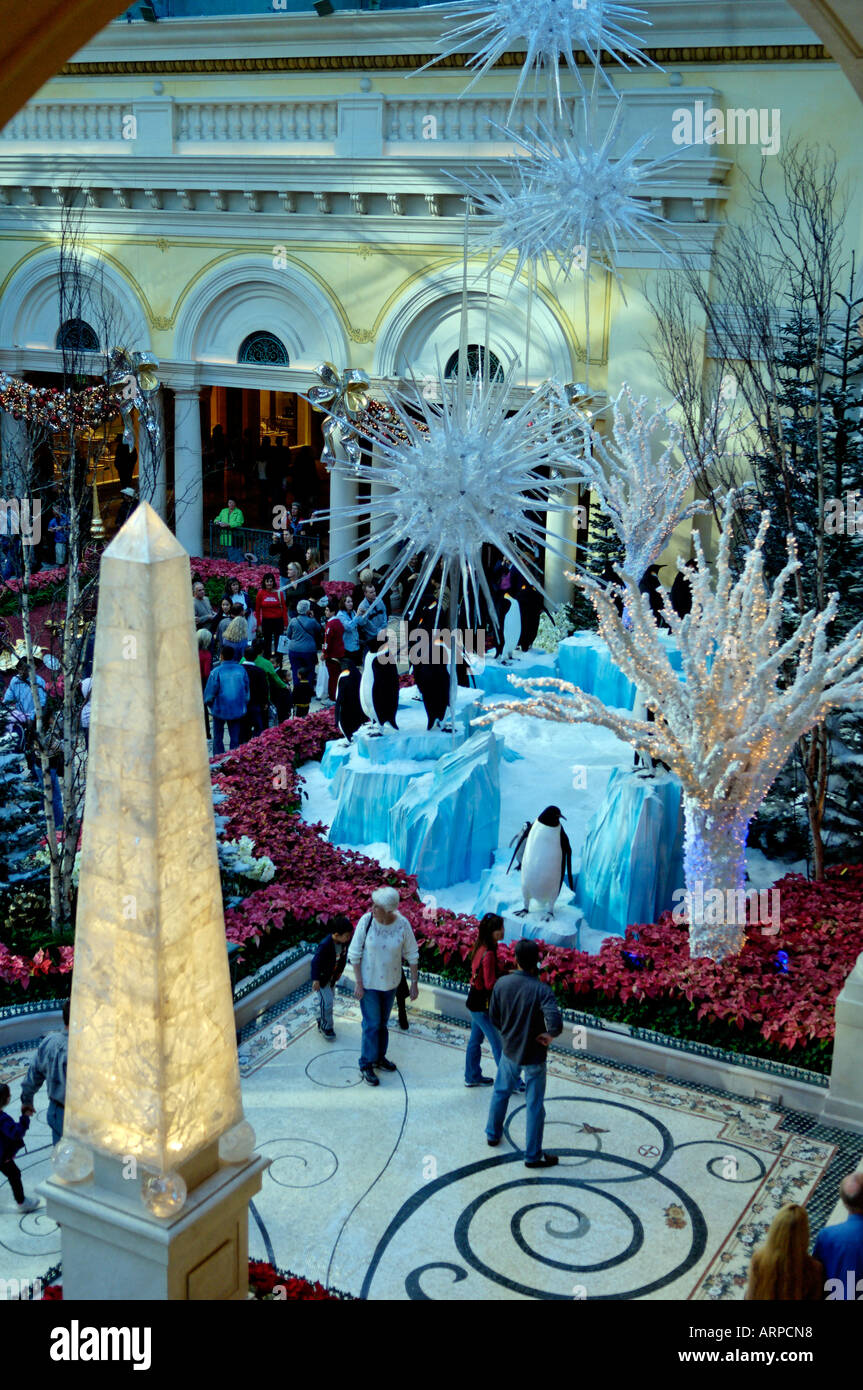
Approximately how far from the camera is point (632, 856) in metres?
10.4

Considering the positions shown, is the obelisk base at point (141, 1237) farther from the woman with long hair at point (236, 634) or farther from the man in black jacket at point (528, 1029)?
the woman with long hair at point (236, 634)

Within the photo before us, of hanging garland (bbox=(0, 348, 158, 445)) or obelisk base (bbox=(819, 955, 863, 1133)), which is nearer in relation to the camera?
obelisk base (bbox=(819, 955, 863, 1133))

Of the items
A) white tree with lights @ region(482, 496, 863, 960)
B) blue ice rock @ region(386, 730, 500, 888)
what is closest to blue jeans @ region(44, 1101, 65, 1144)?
white tree with lights @ region(482, 496, 863, 960)

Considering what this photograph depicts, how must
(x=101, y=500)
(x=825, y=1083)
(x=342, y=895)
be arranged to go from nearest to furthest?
1. (x=825, y=1083)
2. (x=342, y=895)
3. (x=101, y=500)

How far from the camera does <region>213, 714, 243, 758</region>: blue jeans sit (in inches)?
543

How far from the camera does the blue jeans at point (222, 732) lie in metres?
13.8

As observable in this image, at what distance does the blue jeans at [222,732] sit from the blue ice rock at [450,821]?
280 cm

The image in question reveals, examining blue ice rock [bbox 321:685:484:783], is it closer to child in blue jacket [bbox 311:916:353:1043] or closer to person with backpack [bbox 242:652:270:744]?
person with backpack [bbox 242:652:270:744]

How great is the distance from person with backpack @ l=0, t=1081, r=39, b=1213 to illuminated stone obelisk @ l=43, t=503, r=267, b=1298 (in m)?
1.67

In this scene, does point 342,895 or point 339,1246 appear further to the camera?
point 342,895

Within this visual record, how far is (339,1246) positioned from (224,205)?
18749 mm
